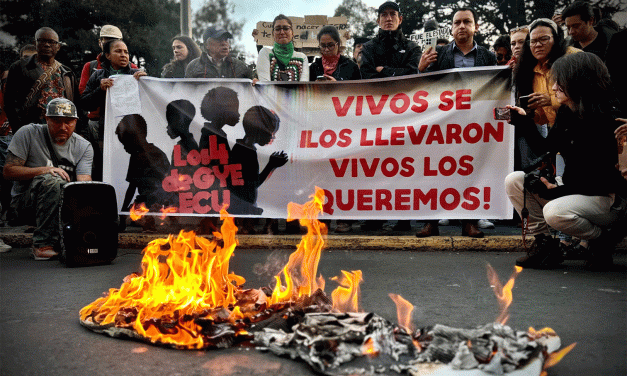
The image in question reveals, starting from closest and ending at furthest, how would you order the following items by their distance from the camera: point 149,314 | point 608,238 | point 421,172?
point 149,314 < point 608,238 < point 421,172

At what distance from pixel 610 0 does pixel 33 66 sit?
78.3 feet

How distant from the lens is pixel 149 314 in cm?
328

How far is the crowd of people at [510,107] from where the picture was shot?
4.91 meters

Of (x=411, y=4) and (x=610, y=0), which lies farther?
(x=411, y=4)

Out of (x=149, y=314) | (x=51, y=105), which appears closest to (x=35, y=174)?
(x=51, y=105)

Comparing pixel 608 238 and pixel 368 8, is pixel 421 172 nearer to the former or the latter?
pixel 608 238

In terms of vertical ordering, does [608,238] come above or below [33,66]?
below

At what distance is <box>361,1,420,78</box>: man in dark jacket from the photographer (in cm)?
725

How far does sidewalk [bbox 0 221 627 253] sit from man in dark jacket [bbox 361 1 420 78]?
2051 millimetres

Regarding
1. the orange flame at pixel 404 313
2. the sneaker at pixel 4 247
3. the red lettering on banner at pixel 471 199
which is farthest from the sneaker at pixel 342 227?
the sneaker at pixel 4 247

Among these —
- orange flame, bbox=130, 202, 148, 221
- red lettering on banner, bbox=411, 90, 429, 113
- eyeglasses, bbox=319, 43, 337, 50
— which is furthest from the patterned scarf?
orange flame, bbox=130, 202, 148, 221

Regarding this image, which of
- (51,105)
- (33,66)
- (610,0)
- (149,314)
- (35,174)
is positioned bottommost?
(149,314)

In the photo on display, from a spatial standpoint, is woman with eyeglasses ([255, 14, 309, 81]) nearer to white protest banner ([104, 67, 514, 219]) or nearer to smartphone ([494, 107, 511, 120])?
white protest banner ([104, 67, 514, 219])

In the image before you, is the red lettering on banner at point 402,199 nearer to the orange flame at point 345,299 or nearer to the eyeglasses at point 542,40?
the eyeglasses at point 542,40
